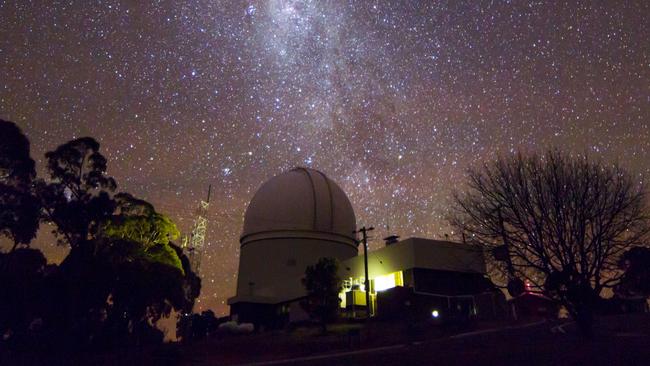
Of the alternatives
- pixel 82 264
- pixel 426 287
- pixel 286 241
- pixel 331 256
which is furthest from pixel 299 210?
pixel 82 264

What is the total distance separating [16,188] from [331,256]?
30747mm

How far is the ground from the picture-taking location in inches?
596

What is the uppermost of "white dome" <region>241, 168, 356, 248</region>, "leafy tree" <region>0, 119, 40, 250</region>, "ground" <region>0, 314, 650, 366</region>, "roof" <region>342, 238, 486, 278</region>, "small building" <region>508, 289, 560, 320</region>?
"white dome" <region>241, 168, 356, 248</region>

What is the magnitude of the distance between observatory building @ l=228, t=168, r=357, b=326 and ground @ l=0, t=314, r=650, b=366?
57.3 ft

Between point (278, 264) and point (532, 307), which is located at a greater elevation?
point (278, 264)

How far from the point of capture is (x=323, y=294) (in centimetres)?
3578

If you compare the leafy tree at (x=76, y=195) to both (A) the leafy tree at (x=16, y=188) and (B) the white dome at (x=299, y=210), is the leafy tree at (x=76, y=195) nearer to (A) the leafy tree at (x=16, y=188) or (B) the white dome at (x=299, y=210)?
(A) the leafy tree at (x=16, y=188)

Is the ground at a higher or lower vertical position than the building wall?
lower

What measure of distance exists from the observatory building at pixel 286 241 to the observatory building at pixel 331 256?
0.11 meters

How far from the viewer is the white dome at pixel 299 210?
52.0 meters

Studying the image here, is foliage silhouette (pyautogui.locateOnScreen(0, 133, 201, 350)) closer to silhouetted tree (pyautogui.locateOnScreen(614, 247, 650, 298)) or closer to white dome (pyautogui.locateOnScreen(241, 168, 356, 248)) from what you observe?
white dome (pyautogui.locateOnScreen(241, 168, 356, 248))

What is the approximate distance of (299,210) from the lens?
52469 millimetres

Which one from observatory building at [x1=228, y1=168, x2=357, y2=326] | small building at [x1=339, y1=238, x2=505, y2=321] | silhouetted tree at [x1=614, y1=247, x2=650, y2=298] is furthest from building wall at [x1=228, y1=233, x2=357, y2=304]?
silhouetted tree at [x1=614, y1=247, x2=650, y2=298]

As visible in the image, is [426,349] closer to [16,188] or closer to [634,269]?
[634,269]
